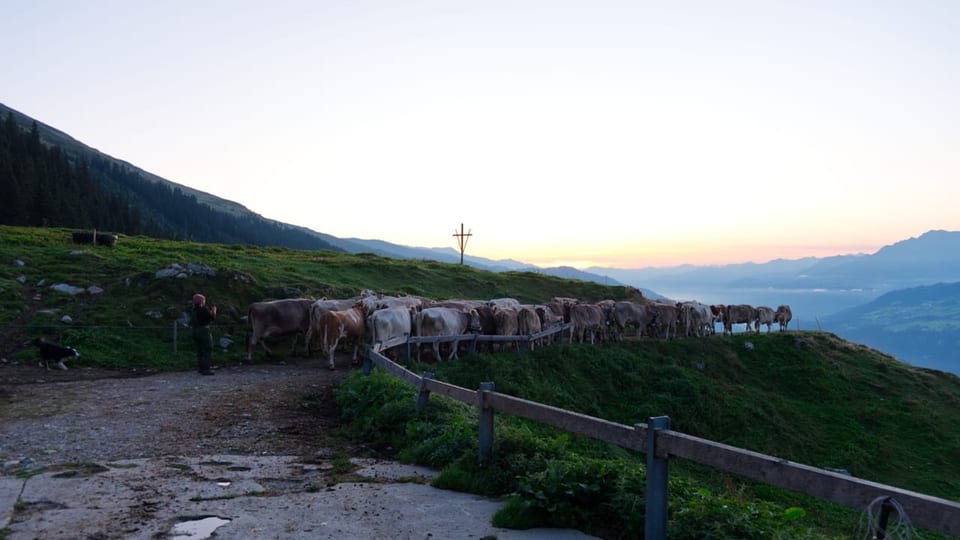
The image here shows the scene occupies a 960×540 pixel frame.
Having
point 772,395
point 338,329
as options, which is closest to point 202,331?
point 338,329

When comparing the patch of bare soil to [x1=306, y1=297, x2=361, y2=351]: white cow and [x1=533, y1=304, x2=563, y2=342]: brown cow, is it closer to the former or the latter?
[x1=306, y1=297, x2=361, y2=351]: white cow

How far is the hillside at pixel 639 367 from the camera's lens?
67.7ft

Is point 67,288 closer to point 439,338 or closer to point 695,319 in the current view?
point 439,338

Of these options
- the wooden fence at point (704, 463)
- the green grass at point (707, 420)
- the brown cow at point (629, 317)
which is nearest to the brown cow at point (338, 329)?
the green grass at point (707, 420)

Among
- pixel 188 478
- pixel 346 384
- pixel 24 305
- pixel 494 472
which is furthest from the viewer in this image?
pixel 24 305

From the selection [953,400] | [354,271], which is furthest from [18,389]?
[953,400]

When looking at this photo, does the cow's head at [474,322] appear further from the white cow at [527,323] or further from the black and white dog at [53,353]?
the black and white dog at [53,353]

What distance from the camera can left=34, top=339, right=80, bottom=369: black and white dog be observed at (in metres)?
17.7

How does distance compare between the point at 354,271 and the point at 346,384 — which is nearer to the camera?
the point at 346,384

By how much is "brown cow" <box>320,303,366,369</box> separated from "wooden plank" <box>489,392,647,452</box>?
12.4 metres

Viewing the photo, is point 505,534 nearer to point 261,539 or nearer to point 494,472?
point 494,472

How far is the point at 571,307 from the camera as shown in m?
29.6

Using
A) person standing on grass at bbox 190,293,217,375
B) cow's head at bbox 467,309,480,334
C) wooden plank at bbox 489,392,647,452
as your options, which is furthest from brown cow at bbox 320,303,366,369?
wooden plank at bbox 489,392,647,452

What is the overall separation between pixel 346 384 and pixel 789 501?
11447 millimetres
